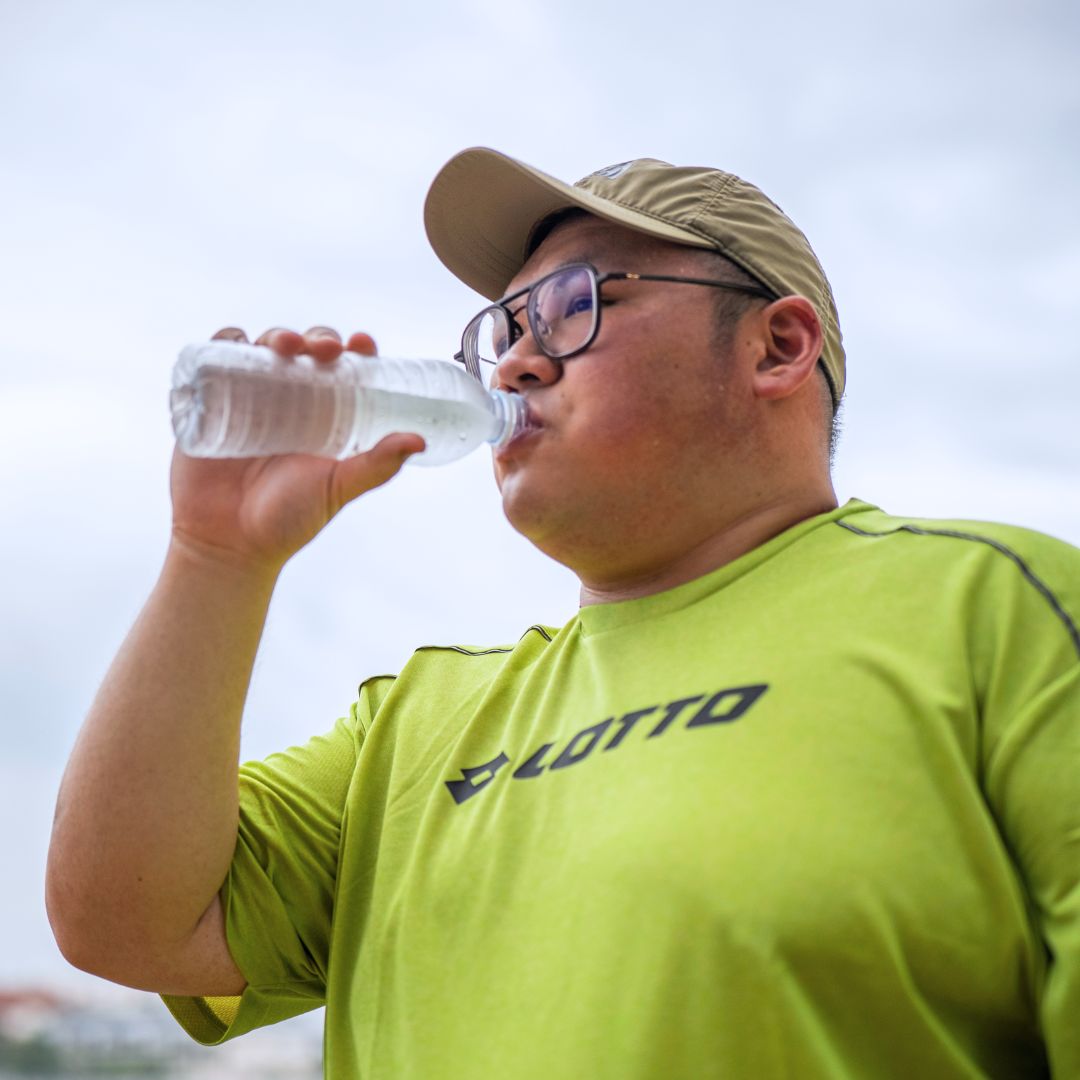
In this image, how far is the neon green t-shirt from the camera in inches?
47.1

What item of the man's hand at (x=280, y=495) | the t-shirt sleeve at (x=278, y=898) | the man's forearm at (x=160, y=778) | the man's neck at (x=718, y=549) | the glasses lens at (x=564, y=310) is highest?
the glasses lens at (x=564, y=310)

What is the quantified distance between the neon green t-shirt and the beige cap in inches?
16.8

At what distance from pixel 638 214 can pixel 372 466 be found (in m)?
0.57

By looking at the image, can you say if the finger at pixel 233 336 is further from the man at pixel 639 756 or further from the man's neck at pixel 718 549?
the man's neck at pixel 718 549

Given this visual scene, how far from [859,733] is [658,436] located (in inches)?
21.2

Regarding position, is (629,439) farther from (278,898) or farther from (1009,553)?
(278,898)

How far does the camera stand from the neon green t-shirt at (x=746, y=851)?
120cm

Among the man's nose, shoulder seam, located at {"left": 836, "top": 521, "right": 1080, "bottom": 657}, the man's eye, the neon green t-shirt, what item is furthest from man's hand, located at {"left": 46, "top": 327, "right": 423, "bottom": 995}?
shoulder seam, located at {"left": 836, "top": 521, "right": 1080, "bottom": 657}

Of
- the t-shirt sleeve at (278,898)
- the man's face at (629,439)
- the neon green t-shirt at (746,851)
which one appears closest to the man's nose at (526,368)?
the man's face at (629,439)

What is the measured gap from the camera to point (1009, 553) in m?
1.42

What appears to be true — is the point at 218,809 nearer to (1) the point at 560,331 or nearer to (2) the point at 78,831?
(2) the point at 78,831

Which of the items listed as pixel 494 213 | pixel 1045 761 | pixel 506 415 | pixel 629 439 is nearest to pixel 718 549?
pixel 629 439

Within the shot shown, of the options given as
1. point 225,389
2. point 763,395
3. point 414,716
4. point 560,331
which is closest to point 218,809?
point 414,716

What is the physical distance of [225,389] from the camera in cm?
162
